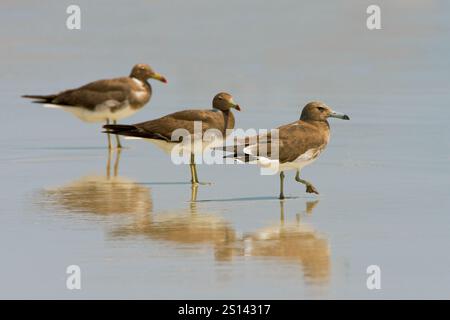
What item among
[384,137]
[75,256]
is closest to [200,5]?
[384,137]

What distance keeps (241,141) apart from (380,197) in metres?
1.64

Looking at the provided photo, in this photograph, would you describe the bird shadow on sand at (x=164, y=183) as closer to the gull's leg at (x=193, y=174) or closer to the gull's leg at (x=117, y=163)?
the gull's leg at (x=193, y=174)

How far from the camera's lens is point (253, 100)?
66.9 ft

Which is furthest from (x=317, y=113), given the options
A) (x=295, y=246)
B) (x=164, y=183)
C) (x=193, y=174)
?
(x=295, y=246)

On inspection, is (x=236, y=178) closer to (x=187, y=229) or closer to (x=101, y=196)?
(x=101, y=196)

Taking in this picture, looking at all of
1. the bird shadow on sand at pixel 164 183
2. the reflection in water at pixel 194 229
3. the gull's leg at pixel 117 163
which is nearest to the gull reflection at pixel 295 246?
the reflection in water at pixel 194 229

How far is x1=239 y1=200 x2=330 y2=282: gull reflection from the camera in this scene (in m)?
10.1

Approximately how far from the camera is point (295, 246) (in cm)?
1085

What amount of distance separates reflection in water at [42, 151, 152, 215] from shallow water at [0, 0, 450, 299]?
0.11 ft

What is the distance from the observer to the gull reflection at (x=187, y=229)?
11.0 metres

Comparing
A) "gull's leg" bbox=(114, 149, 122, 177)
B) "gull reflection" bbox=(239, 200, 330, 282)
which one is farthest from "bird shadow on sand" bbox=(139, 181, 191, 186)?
"gull reflection" bbox=(239, 200, 330, 282)

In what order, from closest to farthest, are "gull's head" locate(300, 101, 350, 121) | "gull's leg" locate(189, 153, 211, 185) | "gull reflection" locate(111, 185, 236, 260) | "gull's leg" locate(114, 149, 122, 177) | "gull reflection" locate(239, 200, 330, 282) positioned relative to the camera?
"gull reflection" locate(239, 200, 330, 282) → "gull reflection" locate(111, 185, 236, 260) → "gull's head" locate(300, 101, 350, 121) → "gull's leg" locate(189, 153, 211, 185) → "gull's leg" locate(114, 149, 122, 177)

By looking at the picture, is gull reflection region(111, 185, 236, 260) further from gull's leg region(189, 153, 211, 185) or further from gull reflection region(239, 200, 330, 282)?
gull's leg region(189, 153, 211, 185)

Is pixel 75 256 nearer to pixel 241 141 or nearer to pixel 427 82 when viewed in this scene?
pixel 241 141
